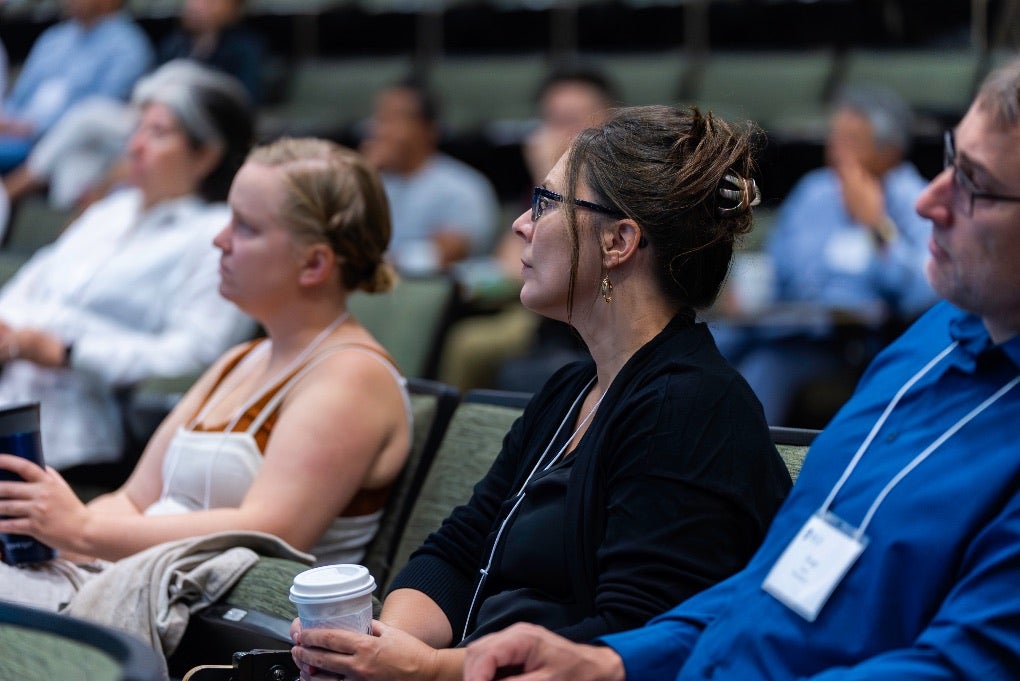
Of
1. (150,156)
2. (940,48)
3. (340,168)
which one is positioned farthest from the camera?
(940,48)

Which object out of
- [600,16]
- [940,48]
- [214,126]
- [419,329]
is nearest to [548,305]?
[419,329]

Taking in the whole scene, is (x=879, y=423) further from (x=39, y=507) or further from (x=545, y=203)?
(x=39, y=507)

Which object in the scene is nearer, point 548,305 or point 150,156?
point 548,305

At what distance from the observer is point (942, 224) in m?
1.22

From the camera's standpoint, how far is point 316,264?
217 cm

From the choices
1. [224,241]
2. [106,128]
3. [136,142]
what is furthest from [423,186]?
[224,241]

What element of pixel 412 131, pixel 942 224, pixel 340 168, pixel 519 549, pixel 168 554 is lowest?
pixel 412 131

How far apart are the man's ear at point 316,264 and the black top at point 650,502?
0.74 metres

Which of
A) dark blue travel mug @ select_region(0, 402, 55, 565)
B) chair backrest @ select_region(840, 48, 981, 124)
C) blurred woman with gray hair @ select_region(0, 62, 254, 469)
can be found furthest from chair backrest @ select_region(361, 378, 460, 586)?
chair backrest @ select_region(840, 48, 981, 124)

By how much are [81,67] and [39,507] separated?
4.39m

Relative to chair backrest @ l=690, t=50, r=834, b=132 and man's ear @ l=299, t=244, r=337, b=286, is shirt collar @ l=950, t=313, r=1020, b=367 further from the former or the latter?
chair backrest @ l=690, t=50, r=834, b=132

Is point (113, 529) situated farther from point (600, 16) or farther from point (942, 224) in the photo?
point (600, 16)

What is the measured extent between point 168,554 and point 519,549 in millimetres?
577

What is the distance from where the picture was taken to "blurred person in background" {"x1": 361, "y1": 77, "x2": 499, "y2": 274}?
15.4ft
